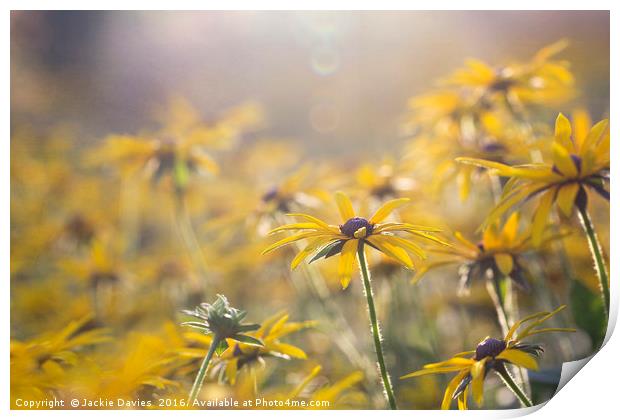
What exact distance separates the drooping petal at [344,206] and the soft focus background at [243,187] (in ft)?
0.67

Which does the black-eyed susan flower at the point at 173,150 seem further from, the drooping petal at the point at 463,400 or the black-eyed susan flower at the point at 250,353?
the drooping petal at the point at 463,400

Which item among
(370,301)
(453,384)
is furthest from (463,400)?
(370,301)

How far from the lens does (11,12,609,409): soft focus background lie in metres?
1.13

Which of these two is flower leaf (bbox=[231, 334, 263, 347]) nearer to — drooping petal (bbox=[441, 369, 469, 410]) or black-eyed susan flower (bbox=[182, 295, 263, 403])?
black-eyed susan flower (bbox=[182, 295, 263, 403])

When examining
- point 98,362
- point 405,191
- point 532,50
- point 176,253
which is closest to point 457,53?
point 532,50

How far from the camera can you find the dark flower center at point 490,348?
2.69ft

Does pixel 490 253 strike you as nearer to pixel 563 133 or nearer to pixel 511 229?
pixel 511 229

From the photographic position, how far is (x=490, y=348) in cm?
82

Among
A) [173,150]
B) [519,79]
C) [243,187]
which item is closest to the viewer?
[519,79]

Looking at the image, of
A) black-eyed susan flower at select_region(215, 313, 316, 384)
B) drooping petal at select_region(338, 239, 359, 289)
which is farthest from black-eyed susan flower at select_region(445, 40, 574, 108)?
black-eyed susan flower at select_region(215, 313, 316, 384)

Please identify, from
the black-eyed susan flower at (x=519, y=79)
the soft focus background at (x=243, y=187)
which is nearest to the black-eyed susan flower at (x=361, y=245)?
the soft focus background at (x=243, y=187)

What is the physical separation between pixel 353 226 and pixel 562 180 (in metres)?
0.30

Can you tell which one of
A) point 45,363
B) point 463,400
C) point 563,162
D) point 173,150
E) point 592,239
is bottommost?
point 463,400
